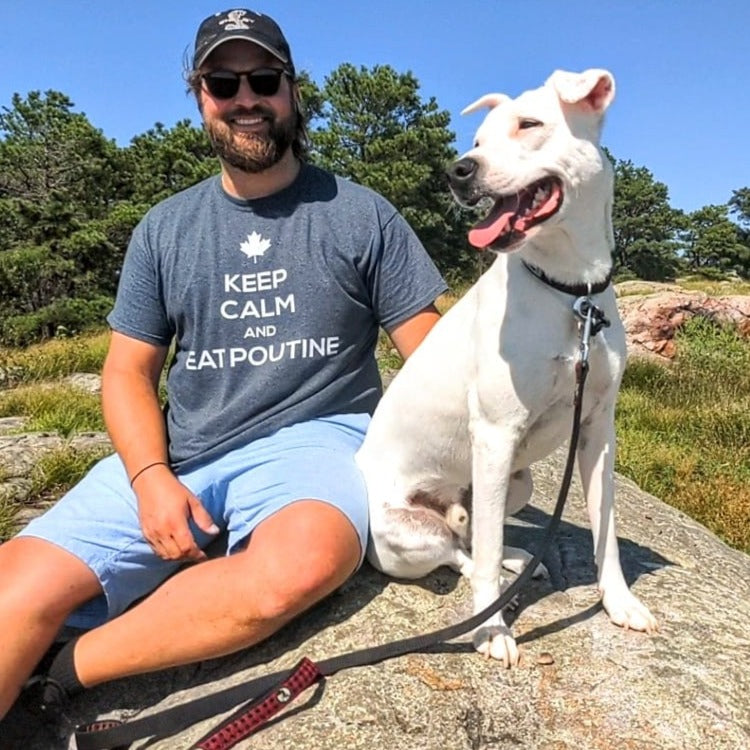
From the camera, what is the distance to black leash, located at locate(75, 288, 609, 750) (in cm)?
201

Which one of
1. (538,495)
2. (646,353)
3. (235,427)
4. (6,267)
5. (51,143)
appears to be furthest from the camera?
(51,143)

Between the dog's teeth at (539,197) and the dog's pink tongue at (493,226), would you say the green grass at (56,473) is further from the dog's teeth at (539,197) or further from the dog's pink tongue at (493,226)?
the dog's teeth at (539,197)

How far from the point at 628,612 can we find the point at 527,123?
1477 mm

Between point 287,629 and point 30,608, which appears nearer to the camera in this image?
point 30,608

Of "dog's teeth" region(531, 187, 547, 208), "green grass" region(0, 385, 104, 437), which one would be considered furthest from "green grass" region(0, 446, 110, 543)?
"dog's teeth" region(531, 187, 547, 208)

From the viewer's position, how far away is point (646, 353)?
10625mm

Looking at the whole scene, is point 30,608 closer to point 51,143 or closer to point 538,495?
point 538,495

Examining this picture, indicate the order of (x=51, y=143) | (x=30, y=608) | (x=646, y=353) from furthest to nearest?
(x=51, y=143)
(x=646, y=353)
(x=30, y=608)

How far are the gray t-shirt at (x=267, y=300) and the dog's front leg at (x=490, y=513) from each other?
74 centimetres

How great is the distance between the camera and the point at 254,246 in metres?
2.80

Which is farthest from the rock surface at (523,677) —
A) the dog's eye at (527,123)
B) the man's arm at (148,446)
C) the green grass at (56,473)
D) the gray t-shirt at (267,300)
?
the green grass at (56,473)

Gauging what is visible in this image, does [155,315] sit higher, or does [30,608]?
[155,315]

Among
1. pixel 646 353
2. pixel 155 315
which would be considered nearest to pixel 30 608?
pixel 155 315

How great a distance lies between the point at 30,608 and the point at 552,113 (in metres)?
2.02
